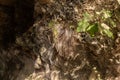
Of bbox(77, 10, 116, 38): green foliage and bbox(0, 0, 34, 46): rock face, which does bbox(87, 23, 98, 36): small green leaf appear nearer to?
bbox(77, 10, 116, 38): green foliage

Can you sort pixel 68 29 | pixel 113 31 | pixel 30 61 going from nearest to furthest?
pixel 113 31
pixel 68 29
pixel 30 61

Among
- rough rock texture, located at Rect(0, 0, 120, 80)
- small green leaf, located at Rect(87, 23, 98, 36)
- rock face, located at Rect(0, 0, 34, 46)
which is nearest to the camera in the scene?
small green leaf, located at Rect(87, 23, 98, 36)

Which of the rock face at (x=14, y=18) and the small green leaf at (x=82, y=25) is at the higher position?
the rock face at (x=14, y=18)

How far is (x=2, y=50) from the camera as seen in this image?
309 cm

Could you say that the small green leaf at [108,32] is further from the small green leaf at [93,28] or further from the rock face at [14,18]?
the rock face at [14,18]

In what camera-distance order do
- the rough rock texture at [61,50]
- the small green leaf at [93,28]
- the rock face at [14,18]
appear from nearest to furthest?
the small green leaf at [93,28], the rough rock texture at [61,50], the rock face at [14,18]

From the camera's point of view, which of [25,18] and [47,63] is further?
[25,18]

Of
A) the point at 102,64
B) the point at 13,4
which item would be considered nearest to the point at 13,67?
the point at 13,4

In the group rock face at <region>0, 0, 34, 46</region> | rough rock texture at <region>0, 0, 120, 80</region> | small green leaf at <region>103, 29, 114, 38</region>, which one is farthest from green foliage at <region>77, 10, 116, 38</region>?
rock face at <region>0, 0, 34, 46</region>

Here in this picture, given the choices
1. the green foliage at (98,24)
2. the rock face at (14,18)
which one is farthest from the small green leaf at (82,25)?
the rock face at (14,18)

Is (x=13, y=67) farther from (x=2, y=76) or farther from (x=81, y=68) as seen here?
(x=81, y=68)

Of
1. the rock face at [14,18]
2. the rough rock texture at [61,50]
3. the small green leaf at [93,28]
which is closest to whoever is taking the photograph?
the small green leaf at [93,28]

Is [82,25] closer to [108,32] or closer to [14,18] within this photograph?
[108,32]

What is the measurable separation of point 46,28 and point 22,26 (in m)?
0.33
